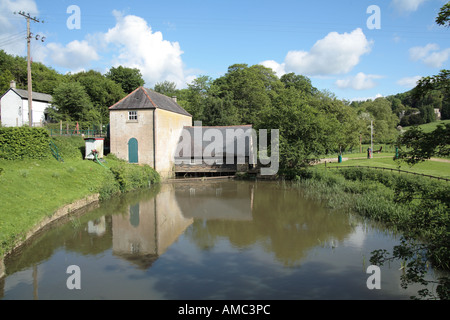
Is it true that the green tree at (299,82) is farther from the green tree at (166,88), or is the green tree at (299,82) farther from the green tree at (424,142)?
the green tree at (424,142)

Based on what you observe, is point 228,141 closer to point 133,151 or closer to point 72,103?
point 133,151

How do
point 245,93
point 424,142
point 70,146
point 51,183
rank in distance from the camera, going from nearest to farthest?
point 424,142
point 51,183
point 70,146
point 245,93

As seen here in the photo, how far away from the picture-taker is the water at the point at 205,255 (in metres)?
8.15

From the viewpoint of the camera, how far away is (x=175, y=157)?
29297mm

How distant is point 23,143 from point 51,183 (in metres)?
5.64

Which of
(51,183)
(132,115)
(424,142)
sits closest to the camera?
(424,142)

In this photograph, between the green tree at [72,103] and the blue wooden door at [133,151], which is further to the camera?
the green tree at [72,103]

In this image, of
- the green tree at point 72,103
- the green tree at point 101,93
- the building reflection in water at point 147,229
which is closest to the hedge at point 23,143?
the building reflection in water at point 147,229

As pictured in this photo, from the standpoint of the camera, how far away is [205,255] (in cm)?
1083

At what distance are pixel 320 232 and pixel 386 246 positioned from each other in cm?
266

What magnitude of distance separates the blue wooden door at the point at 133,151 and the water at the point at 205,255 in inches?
313

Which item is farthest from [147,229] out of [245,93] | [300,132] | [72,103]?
[245,93]

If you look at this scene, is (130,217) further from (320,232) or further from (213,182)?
(213,182)
